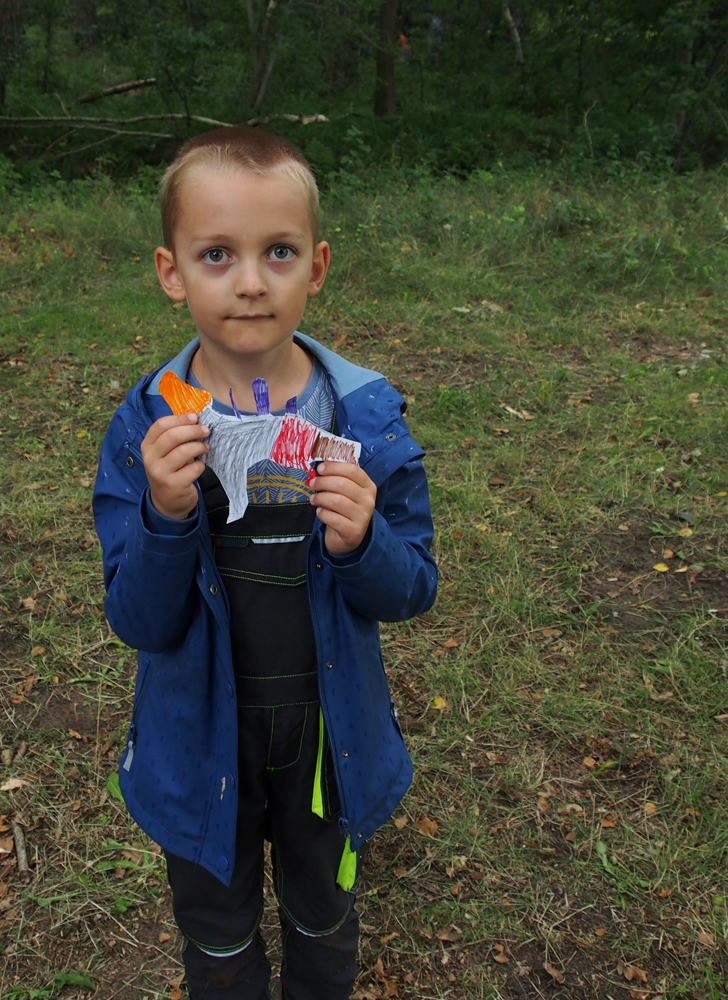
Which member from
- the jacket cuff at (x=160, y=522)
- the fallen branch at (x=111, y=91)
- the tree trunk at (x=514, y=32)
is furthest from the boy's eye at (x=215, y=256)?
the tree trunk at (x=514, y=32)

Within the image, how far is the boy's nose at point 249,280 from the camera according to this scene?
134cm

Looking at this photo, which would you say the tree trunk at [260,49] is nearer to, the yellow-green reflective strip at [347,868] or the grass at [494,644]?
the grass at [494,644]

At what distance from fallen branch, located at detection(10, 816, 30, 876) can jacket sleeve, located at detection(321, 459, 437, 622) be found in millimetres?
1721

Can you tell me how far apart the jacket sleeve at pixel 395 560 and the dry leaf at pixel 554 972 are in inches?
53.4

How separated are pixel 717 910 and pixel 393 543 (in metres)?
1.81

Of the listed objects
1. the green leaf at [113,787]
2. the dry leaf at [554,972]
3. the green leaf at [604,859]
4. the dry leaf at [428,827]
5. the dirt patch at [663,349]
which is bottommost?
the dry leaf at [554,972]

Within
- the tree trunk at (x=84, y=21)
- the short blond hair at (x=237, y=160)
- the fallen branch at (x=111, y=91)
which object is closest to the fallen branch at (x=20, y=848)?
the short blond hair at (x=237, y=160)

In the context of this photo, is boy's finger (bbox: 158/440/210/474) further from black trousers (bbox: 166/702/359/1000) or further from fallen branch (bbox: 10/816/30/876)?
fallen branch (bbox: 10/816/30/876)

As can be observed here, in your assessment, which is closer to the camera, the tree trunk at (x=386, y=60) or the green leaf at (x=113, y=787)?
the green leaf at (x=113, y=787)

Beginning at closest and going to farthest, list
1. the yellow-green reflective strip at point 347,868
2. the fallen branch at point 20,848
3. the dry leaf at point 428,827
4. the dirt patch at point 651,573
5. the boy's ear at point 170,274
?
the boy's ear at point 170,274
the yellow-green reflective strip at point 347,868
the fallen branch at point 20,848
the dry leaf at point 428,827
the dirt patch at point 651,573

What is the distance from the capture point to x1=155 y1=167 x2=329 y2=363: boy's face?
4.46 feet

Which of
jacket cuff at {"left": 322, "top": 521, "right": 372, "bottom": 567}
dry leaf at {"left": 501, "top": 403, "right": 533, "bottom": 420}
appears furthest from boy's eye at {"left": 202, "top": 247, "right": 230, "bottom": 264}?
dry leaf at {"left": 501, "top": 403, "right": 533, "bottom": 420}

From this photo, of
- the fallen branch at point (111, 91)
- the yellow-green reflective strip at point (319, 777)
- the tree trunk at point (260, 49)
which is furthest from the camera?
the fallen branch at point (111, 91)

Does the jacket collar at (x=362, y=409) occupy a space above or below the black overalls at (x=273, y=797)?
above
